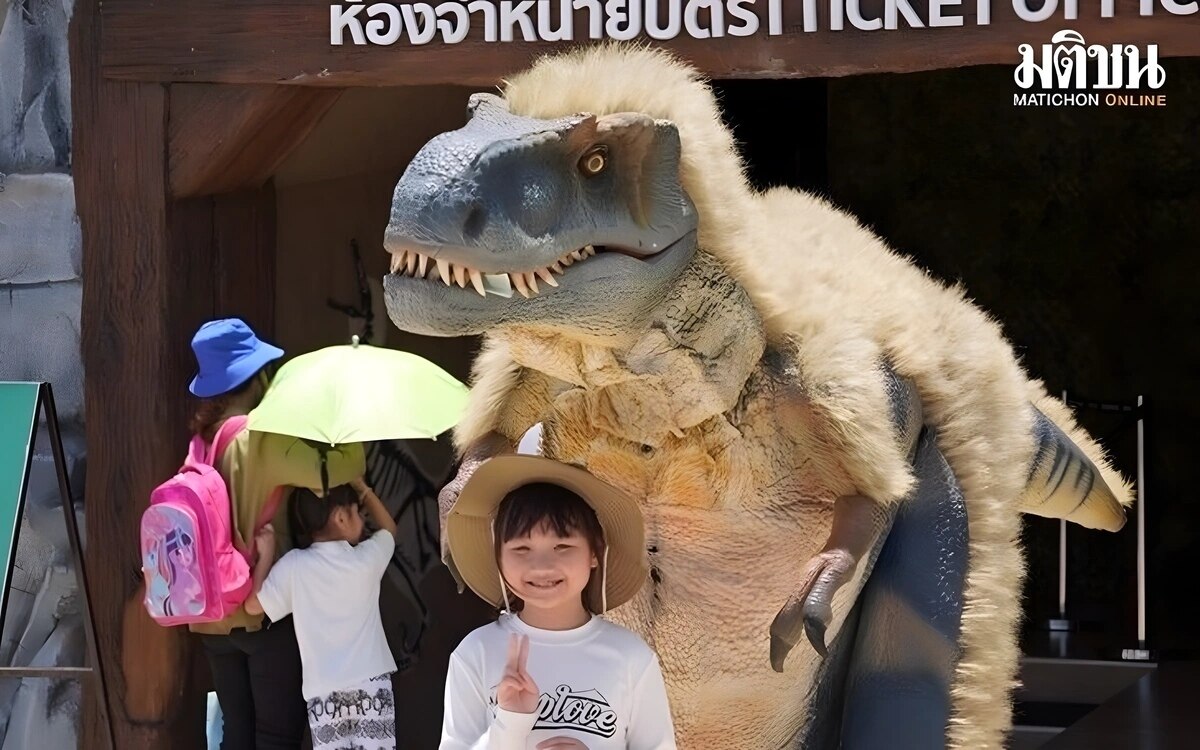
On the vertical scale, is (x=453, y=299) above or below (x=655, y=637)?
above

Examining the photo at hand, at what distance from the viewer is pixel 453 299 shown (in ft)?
7.30

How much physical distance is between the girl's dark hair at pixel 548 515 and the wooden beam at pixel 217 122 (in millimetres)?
2439

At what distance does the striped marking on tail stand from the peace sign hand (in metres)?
1.25

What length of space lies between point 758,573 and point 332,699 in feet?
6.46

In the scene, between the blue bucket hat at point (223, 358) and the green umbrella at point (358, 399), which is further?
the blue bucket hat at point (223, 358)

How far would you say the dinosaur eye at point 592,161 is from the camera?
→ 2357mm

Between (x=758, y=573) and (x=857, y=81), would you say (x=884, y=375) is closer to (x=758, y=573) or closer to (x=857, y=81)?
(x=758, y=573)

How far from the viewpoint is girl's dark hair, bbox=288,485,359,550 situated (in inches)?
180

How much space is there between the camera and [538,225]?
227cm

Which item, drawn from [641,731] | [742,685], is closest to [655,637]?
[742,685]

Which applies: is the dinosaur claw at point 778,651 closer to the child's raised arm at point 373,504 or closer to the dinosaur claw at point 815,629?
the dinosaur claw at point 815,629

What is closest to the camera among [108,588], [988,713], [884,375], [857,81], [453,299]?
[453,299]

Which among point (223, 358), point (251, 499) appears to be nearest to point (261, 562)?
point (251, 499)

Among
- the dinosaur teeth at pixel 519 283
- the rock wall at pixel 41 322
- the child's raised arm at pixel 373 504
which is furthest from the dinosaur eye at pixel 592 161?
the rock wall at pixel 41 322
